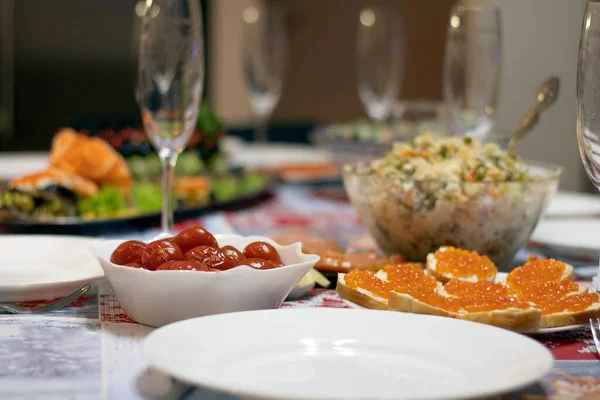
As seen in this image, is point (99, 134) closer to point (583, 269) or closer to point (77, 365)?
point (583, 269)

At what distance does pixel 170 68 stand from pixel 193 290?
0.47 meters

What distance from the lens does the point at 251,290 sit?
0.93 metres

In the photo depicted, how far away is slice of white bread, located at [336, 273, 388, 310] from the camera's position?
96 centimetres

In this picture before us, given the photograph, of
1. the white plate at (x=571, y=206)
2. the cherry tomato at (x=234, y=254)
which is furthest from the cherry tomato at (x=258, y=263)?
the white plate at (x=571, y=206)

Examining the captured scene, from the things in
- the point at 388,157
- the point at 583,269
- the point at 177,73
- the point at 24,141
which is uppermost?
the point at 177,73

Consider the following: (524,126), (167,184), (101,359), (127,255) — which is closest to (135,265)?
(127,255)

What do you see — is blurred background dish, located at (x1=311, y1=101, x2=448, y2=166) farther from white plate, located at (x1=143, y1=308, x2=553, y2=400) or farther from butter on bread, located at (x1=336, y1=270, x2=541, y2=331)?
white plate, located at (x1=143, y1=308, x2=553, y2=400)

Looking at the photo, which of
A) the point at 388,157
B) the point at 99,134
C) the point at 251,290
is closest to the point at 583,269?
the point at 388,157

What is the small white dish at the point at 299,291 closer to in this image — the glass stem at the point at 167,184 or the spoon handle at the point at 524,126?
the glass stem at the point at 167,184

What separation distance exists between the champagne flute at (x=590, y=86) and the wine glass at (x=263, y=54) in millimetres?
1692

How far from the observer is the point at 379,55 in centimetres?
235

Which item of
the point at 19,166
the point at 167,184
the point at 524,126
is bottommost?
the point at 19,166

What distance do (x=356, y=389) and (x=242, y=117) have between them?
21.0ft

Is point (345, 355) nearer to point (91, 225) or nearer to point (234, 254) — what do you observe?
point (234, 254)
